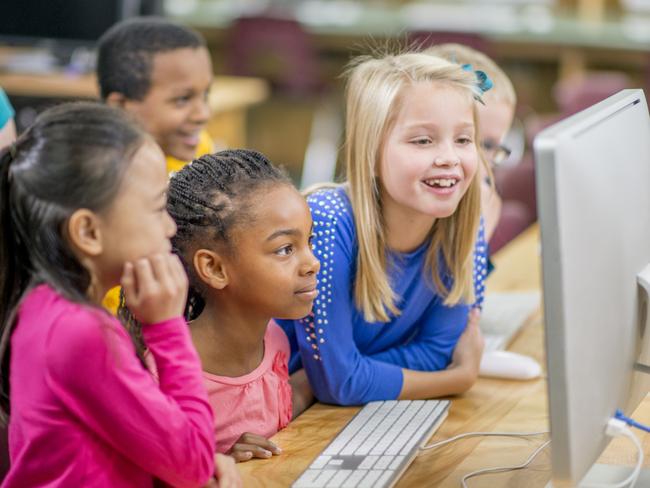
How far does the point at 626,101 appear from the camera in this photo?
133cm

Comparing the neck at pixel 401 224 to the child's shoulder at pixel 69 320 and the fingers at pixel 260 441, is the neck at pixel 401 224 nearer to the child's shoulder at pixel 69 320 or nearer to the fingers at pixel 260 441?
the fingers at pixel 260 441

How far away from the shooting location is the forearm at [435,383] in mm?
1758

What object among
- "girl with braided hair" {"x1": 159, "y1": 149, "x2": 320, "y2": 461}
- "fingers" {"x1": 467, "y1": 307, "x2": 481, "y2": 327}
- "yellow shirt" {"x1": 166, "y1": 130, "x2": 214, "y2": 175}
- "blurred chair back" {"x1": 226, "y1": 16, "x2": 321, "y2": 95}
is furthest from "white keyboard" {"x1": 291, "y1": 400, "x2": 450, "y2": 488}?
"blurred chair back" {"x1": 226, "y1": 16, "x2": 321, "y2": 95}

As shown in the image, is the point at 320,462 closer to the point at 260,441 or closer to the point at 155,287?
the point at 260,441

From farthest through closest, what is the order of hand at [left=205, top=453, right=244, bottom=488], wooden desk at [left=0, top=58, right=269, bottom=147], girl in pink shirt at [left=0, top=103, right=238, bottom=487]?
wooden desk at [left=0, top=58, right=269, bottom=147], hand at [left=205, top=453, right=244, bottom=488], girl in pink shirt at [left=0, top=103, right=238, bottom=487]

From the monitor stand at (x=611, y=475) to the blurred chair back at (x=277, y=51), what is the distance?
4.93 meters

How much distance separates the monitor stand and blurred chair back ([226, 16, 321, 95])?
194 inches

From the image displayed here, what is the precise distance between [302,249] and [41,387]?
1.48 feet

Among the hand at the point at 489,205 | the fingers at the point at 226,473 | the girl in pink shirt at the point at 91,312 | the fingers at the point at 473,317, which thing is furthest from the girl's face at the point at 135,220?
the hand at the point at 489,205

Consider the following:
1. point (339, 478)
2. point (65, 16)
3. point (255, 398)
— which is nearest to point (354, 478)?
point (339, 478)

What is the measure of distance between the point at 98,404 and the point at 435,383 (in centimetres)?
71

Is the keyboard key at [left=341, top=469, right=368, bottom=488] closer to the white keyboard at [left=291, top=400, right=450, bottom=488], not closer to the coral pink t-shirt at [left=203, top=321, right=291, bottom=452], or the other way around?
the white keyboard at [left=291, top=400, right=450, bottom=488]

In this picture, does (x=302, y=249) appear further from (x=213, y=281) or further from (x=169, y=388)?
(x=169, y=388)

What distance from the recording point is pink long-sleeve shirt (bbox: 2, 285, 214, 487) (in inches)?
46.5
